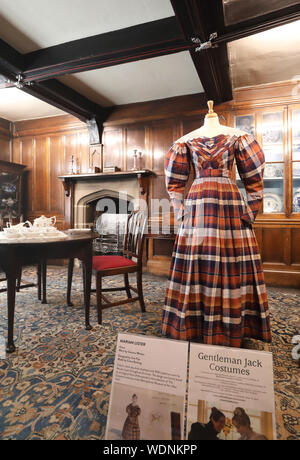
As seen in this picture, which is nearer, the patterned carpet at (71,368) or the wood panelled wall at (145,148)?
the patterned carpet at (71,368)

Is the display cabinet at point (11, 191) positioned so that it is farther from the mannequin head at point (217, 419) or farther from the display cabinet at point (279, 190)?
the mannequin head at point (217, 419)

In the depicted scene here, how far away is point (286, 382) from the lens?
1319 mm

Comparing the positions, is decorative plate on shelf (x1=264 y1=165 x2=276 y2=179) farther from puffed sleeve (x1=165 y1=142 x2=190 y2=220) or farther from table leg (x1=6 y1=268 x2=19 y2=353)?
table leg (x1=6 y1=268 x2=19 y2=353)

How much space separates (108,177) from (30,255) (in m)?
2.70

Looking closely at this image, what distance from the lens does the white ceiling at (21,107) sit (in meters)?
3.74

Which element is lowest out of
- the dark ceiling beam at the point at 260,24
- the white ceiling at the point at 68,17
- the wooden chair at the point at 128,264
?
the wooden chair at the point at 128,264

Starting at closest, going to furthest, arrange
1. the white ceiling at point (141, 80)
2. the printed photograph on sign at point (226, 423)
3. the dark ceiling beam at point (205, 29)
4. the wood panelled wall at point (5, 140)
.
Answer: the printed photograph on sign at point (226, 423), the dark ceiling beam at point (205, 29), the white ceiling at point (141, 80), the wood panelled wall at point (5, 140)

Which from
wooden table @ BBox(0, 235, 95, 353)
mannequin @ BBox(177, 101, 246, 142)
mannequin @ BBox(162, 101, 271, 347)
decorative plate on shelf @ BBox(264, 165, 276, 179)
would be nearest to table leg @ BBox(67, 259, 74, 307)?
wooden table @ BBox(0, 235, 95, 353)

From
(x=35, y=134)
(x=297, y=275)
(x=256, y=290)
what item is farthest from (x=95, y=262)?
(x=35, y=134)

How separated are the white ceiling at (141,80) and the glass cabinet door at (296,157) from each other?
135cm

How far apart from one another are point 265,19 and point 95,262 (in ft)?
7.86

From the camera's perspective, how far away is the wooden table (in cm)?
160

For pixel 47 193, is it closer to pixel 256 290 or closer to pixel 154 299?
pixel 154 299

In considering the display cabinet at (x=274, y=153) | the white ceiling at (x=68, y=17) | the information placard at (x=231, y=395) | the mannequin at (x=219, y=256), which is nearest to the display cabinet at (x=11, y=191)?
the white ceiling at (x=68, y=17)
